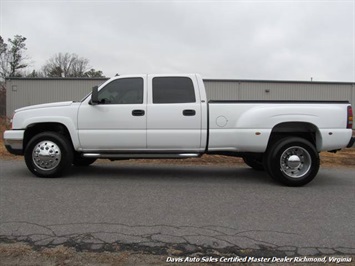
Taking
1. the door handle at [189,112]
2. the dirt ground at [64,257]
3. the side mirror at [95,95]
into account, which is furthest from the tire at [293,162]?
the side mirror at [95,95]

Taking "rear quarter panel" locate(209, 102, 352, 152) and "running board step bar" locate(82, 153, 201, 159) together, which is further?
"running board step bar" locate(82, 153, 201, 159)

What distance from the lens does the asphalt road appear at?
150 inches

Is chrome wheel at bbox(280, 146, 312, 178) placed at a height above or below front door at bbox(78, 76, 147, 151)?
below

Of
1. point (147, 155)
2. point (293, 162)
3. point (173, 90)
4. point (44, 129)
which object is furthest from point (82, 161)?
point (293, 162)

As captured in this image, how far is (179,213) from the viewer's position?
485 cm

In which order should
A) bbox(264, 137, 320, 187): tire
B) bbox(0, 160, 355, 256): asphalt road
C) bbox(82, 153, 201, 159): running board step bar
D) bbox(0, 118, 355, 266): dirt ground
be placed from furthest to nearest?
bbox(82, 153, 201, 159): running board step bar → bbox(264, 137, 320, 187): tire → bbox(0, 160, 355, 256): asphalt road → bbox(0, 118, 355, 266): dirt ground

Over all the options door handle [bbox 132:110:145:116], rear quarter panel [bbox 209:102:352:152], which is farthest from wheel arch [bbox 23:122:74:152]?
rear quarter panel [bbox 209:102:352:152]

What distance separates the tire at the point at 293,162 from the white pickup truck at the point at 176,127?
18 mm

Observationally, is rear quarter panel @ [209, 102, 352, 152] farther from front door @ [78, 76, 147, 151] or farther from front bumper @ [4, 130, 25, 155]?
front bumper @ [4, 130, 25, 155]

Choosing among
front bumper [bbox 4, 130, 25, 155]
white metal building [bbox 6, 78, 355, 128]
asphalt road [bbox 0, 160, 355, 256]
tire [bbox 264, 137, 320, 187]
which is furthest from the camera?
white metal building [bbox 6, 78, 355, 128]

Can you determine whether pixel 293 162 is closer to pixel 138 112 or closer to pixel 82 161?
pixel 138 112

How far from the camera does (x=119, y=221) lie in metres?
4.46

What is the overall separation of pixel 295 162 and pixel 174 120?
2.39m

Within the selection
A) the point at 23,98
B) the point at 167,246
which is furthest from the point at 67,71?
the point at 167,246
